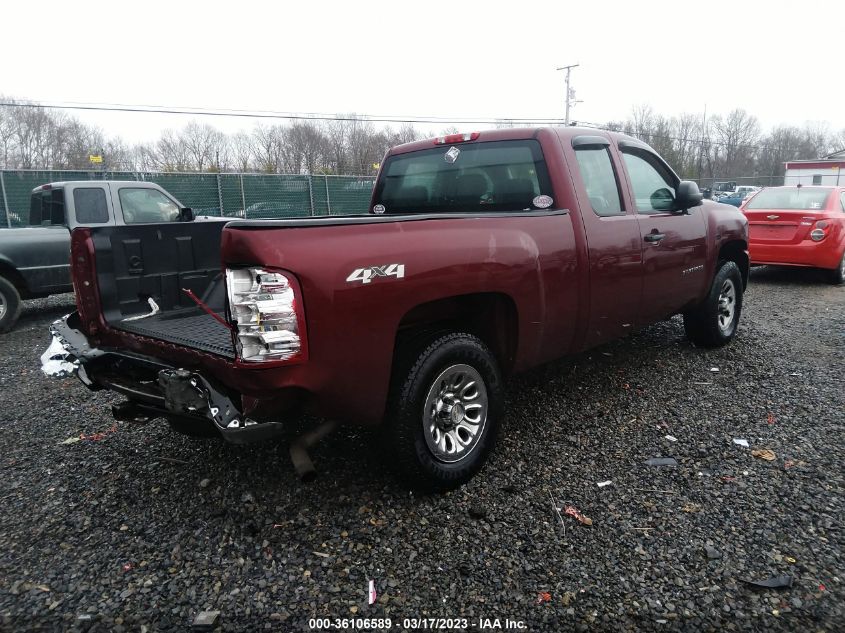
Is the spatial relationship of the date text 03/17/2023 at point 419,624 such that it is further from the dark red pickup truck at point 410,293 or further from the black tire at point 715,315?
the black tire at point 715,315

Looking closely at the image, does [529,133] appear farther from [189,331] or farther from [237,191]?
[237,191]

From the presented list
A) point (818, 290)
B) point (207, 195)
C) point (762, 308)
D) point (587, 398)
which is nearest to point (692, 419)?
point (587, 398)

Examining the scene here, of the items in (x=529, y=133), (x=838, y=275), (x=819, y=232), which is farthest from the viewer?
(x=838, y=275)

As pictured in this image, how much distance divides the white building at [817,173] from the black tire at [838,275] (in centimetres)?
3595

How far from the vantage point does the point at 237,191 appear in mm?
18516

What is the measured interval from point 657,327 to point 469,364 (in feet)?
13.8

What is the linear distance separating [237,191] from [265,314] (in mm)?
17529

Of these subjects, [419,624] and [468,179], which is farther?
[468,179]

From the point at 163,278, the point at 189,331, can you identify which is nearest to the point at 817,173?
the point at 163,278

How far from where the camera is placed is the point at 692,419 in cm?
405

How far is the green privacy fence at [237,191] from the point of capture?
1467cm

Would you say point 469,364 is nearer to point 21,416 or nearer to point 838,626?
point 838,626

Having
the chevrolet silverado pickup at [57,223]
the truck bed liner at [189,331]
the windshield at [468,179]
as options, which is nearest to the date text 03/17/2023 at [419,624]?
the truck bed liner at [189,331]

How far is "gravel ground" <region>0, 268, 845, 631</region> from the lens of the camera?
234cm
